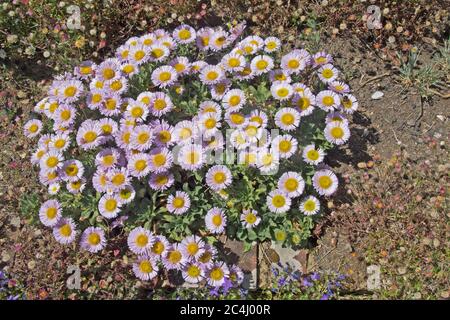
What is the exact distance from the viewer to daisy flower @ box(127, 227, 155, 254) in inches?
145

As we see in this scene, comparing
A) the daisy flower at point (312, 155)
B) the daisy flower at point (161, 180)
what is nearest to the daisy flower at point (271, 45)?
the daisy flower at point (312, 155)

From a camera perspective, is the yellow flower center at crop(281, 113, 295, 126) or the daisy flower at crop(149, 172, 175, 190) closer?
the daisy flower at crop(149, 172, 175, 190)

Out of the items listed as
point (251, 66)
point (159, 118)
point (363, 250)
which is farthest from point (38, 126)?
point (363, 250)

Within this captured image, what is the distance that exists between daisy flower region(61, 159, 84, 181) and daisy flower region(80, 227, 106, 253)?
1.29 ft

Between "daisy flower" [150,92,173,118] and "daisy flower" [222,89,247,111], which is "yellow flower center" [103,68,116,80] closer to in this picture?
"daisy flower" [150,92,173,118]

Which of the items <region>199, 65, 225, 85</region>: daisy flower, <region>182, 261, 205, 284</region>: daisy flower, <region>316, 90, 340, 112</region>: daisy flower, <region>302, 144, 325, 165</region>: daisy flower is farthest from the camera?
<region>199, 65, 225, 85</region>: daisy flower

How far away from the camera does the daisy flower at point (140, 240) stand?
3.67m

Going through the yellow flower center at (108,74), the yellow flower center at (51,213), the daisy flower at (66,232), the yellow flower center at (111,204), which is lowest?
the daisy flower at (66,232)

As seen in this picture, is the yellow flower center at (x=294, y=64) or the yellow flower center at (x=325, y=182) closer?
the yellow flower center at (x=325, y=182)

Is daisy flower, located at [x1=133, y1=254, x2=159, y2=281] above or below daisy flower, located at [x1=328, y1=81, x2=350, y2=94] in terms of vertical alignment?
below

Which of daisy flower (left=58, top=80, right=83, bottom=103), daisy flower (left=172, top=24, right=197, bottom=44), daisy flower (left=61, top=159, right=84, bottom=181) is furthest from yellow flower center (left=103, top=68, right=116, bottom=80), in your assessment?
daisy flower (left=61, top=159, right=84, bottom=181)

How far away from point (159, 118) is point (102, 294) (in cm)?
139

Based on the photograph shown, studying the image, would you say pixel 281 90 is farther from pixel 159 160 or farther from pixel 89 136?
pixel 89 136

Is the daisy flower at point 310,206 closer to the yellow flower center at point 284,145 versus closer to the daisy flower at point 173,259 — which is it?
the yellow flower center at point 284,145
